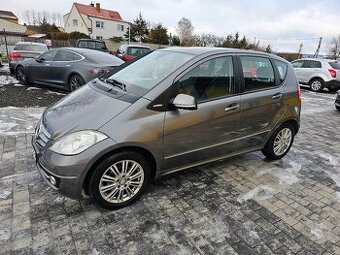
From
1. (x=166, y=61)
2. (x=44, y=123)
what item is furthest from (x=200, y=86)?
(x=44, y=123)

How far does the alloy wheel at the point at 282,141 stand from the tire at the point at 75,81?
543 cm

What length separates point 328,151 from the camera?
17.0ft

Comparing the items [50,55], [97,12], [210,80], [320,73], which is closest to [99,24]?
[97,12]

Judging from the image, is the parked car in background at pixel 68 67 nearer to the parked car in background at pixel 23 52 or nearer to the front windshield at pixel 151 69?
the parked car in background at pixel 23 52

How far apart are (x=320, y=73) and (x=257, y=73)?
11.8m

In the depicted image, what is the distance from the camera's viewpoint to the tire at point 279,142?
434 cm

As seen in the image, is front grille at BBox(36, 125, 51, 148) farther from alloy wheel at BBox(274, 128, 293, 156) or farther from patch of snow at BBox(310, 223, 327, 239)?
alloy wheel at BBox(274, 128, 293, 156)

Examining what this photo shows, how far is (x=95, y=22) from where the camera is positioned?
5006cm

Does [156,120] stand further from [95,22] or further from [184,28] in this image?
[184,28]

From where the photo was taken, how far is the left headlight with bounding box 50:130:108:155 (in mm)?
2633

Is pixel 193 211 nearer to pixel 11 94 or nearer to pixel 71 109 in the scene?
pixel 71 109

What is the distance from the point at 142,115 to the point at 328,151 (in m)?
3.93

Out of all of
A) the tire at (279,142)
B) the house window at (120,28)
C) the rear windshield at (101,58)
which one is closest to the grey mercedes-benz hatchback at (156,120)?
the tire at (279,142)

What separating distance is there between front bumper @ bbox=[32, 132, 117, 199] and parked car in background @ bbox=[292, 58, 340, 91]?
13.8 m
